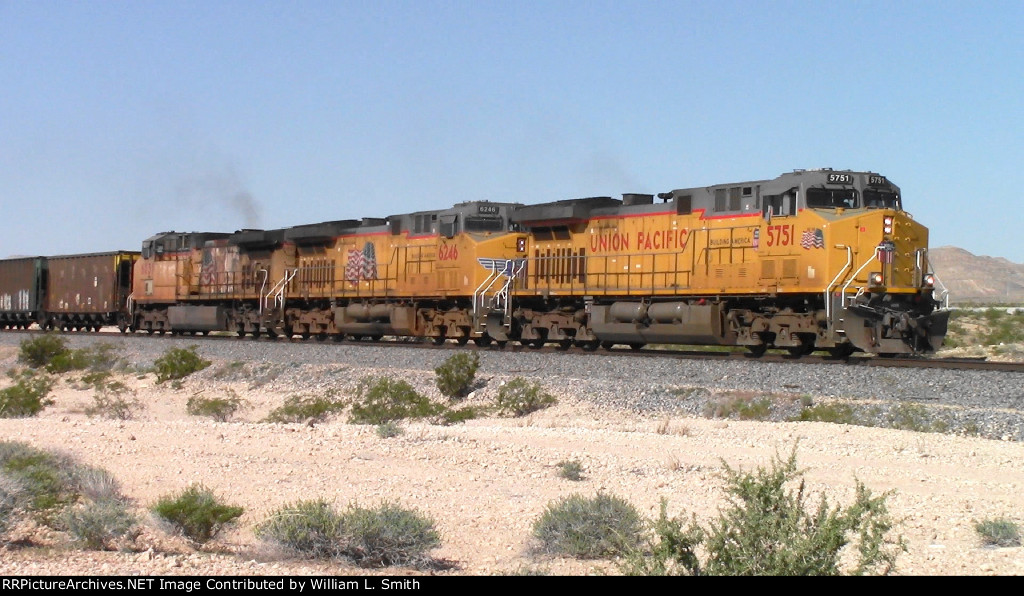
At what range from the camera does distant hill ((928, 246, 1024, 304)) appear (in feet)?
499

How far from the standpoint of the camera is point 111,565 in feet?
20.5

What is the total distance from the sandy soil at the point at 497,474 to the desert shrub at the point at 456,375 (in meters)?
3.47

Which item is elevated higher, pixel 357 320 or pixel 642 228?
pixel 642 228

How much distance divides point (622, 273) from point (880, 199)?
5467mm

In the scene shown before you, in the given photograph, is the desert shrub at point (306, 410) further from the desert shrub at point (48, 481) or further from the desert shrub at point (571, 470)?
the desert shrub at point (571, 470)

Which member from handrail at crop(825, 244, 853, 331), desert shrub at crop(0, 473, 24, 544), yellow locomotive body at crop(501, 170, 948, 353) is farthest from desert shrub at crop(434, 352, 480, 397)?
desert shrub at crop(0, 473, 24, 544)

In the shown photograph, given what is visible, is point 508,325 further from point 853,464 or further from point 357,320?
point 853,464

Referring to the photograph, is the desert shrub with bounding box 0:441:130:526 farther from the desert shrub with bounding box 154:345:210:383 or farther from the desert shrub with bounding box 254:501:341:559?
the desert shrub with bounding box 154:345:210:383

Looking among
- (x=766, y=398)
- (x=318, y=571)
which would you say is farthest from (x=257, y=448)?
(x=766, y=398)

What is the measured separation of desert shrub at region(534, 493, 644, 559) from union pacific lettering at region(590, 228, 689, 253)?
13347 mm

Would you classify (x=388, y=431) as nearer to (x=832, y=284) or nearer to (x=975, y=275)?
(x=832, y=284)

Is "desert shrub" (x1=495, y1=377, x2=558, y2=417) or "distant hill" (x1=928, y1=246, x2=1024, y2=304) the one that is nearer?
"desert shrub" (x1=495, y1=377, x2=558, y2=417)
